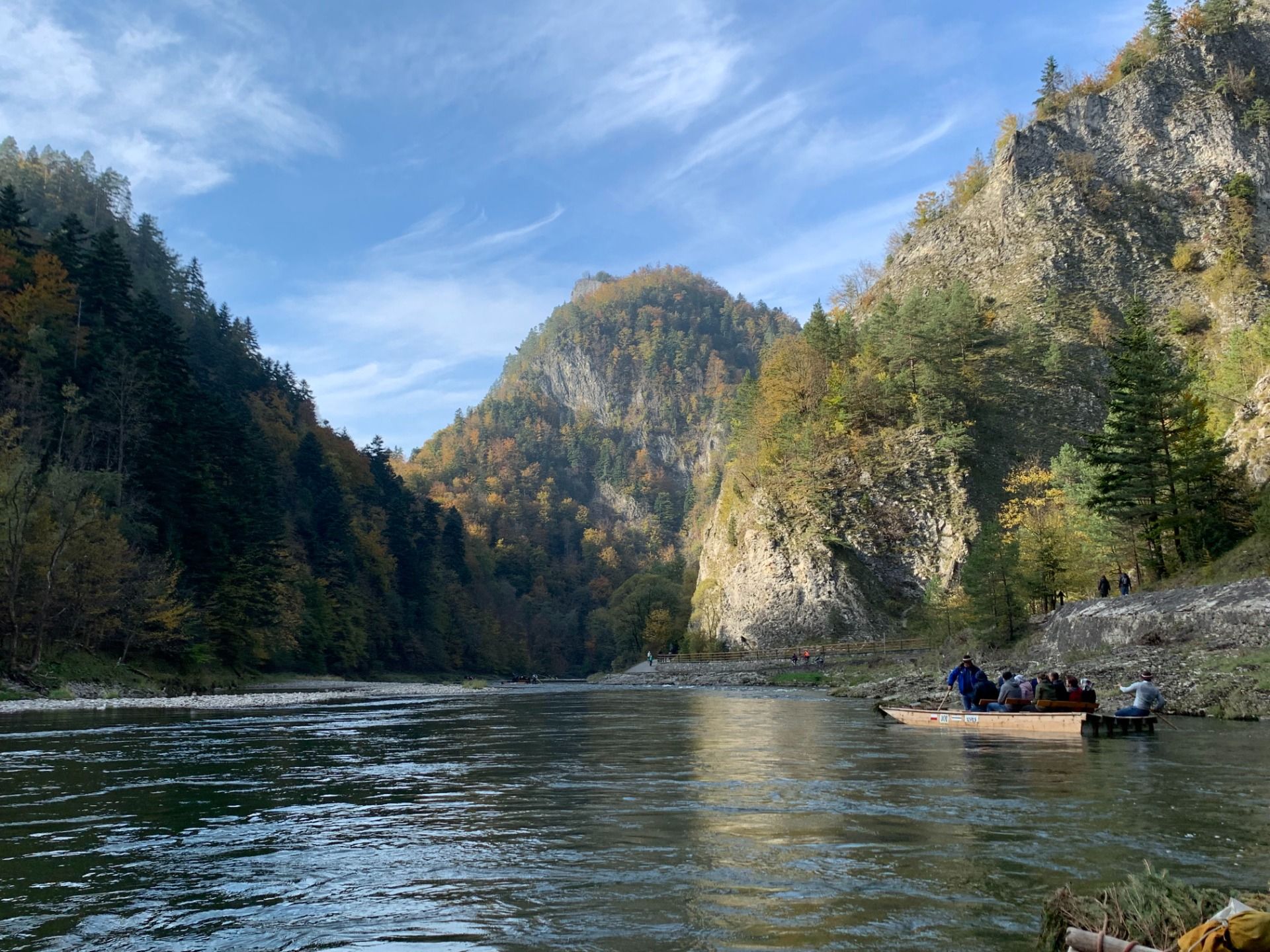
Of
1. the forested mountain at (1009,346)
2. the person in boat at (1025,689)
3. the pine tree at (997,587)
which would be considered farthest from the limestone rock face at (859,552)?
the person in boat at (1025,689)

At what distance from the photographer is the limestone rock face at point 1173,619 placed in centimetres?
2977

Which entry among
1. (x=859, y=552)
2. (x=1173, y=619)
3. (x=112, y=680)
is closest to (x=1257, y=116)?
(x=859, y=552)

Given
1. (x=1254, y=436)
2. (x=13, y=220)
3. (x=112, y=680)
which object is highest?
(x=13, y=220)

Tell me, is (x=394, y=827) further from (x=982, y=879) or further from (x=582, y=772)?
(x=982, y=879)

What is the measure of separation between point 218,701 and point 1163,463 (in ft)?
154

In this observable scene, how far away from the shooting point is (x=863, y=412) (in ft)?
289

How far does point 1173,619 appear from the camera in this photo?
3291 centimetres

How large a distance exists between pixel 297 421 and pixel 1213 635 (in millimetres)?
109269

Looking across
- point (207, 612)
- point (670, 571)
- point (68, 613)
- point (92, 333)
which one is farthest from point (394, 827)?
point (670, 571)

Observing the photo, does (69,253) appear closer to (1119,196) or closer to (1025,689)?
(1025,689)

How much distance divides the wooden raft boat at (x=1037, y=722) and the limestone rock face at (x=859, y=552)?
52.6 m

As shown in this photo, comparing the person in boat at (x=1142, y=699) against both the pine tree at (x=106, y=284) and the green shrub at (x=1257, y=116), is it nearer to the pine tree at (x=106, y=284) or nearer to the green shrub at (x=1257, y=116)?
the pine tree at (x=106, y=284)

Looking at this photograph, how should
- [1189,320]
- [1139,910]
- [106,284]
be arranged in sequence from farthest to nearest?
[1189,320], [106,284], [1139,910]

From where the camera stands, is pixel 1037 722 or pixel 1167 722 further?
pixel 1037 722
